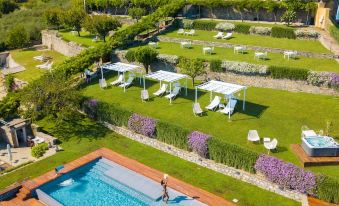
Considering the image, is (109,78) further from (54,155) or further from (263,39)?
(263,39)

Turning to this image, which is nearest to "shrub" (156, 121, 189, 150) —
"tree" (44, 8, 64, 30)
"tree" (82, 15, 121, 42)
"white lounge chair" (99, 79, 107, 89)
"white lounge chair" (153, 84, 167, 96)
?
"white lounge chair" (153, 84, 167, 96)

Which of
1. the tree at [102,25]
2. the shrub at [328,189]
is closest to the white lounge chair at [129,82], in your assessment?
the tree at [102,25]

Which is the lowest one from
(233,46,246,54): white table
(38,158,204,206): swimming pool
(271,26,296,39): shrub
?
(38,158,204,206): swimming pool

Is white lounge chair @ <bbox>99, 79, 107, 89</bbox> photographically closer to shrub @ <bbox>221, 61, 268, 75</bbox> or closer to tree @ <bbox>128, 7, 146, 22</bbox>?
shrub @ <bbox>221, 61, 268, 75</bbox>

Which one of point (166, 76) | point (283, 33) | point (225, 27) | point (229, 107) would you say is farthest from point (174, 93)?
point (225, 27)

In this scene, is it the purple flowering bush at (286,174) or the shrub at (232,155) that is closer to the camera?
the purple flowering bush at (286,174)

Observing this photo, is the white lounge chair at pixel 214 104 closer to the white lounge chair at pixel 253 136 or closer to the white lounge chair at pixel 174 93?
the white lounge chair at pixel 174 93
